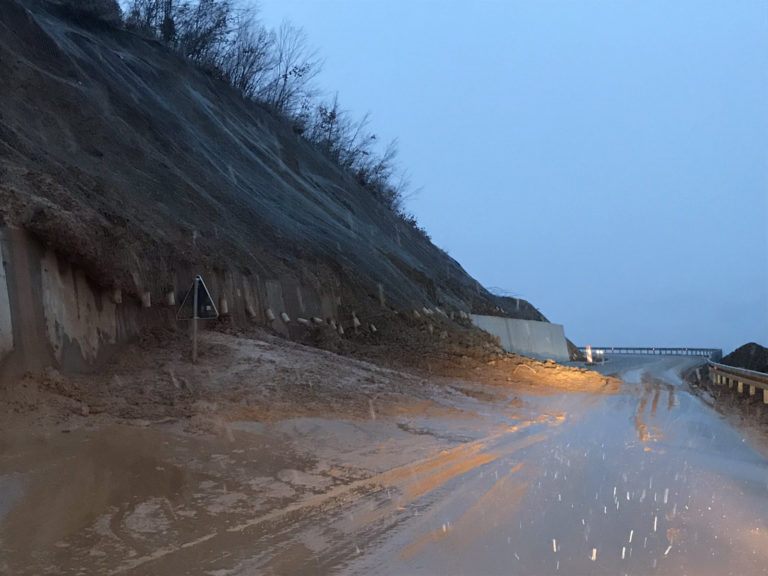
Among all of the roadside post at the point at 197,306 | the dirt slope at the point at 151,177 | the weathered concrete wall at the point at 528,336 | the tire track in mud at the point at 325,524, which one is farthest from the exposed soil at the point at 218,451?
the weathered concrete wall at the point at 528,336

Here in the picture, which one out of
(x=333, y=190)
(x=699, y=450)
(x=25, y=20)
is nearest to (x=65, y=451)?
(x=699, y=450)

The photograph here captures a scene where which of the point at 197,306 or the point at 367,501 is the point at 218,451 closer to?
the point at 367,501

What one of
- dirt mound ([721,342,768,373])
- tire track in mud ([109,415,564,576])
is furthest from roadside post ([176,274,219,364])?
dirt mound ([721,342,768,373])

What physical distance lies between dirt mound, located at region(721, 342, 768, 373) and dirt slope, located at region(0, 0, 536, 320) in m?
18.5

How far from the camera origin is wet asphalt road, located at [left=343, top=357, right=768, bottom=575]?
512 centimetres

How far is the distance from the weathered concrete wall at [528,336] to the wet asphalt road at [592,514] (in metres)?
20.9

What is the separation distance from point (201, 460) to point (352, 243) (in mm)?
19343

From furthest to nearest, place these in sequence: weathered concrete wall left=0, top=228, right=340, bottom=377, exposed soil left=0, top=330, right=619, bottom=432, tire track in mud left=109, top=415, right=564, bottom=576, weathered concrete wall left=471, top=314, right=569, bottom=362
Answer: weathered concrete wall left=471, top=314, right=569, bottom=362 → weathered concrete wall left=0, top=228, right=340, bottom=377 → exposed soil left=0, top=330, right=619, bottom=432 → tire track in mud left=109, top=415, right=564, bottom=576

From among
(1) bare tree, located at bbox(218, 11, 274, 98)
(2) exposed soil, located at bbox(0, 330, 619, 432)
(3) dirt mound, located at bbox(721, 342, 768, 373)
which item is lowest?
(3) dirt mound, located at bbox(721, 342, 768, 373)

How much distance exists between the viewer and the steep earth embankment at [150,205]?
1097 cm

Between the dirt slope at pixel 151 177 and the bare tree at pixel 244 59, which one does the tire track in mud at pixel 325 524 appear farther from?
the bare tree at pixel 244 59

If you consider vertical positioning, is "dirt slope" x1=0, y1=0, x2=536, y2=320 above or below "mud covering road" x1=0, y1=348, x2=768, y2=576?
above

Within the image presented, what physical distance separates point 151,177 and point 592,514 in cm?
1449

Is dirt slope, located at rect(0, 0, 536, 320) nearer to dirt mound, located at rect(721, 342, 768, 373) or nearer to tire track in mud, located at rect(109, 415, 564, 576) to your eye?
tire track in mud, located at rect(109, 415, 564, 576)
